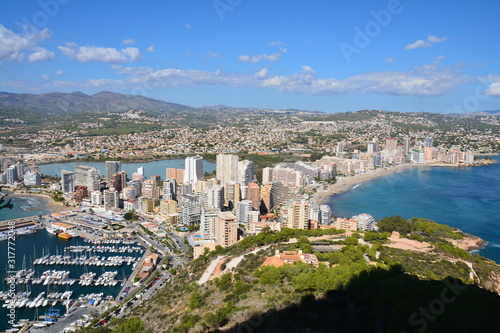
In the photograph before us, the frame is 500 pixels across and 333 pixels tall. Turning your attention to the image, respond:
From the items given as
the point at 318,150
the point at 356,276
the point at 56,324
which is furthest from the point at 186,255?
the point at 318,150

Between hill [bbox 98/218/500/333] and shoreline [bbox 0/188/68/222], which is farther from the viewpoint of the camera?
shoreline [bbox 0/188/68/222]

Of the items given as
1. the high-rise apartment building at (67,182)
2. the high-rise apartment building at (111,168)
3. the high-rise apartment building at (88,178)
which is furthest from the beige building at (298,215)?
the high-rise apartment building at (111,168)

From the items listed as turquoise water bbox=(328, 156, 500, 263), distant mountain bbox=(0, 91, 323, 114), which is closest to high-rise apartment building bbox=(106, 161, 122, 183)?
turquoise water bbox=(328, 156, 500, 263)

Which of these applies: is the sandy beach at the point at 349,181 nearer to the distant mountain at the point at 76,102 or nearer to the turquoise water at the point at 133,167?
the turquoise water at the point at 133,167

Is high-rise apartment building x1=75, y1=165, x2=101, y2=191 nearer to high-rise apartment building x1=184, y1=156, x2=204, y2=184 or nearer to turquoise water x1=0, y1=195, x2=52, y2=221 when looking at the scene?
turquoise water x1=0, y1=195, x2=52, y2=221

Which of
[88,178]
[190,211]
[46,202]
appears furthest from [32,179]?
[190,211]

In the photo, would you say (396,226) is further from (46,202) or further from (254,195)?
(46,202)
